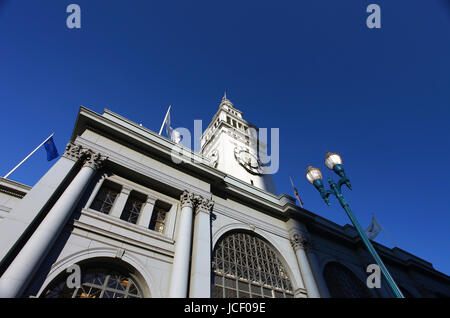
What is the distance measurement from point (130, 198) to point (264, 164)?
23600 mm

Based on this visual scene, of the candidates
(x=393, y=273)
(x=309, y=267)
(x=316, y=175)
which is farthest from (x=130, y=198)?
(x=393, y=273)

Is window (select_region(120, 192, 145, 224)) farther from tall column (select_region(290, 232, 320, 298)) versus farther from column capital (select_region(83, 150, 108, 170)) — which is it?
tall column (select_region(290, 232, 320, 298))

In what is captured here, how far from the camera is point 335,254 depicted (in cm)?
1881

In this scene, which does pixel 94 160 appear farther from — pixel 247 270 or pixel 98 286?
pixel 247 270

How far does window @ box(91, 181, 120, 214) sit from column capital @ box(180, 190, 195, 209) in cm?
356

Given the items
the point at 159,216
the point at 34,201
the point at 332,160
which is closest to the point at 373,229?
the point at 332,160

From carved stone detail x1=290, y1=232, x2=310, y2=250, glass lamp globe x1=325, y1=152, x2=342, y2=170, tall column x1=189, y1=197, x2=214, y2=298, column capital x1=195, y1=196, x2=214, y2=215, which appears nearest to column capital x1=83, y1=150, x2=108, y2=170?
column capital x1=195, y1=196, x2=214, y2=215

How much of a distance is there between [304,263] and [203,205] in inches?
297

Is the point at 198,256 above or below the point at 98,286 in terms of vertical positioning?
above

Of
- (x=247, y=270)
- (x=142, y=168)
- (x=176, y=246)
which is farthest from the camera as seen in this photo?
(x=142, y=168)

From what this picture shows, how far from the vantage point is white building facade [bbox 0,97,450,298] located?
8953 mm

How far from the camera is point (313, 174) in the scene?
38.9 feet

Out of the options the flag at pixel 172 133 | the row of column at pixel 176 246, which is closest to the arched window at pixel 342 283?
the row of column at pixel 176 246
